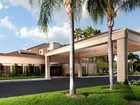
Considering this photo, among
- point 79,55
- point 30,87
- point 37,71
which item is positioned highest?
point 79,55

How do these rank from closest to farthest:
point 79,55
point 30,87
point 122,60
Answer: point 122,60
point 30,87
point 79,55

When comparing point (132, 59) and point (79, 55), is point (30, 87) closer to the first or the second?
point (79, 55)

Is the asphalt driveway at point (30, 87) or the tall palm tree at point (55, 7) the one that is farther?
the asphalt driveway at point (30, 87)

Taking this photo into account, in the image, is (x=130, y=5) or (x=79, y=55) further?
(x=79, y=55)

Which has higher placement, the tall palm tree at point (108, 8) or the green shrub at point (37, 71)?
the tall palm tree at point (108, 8)

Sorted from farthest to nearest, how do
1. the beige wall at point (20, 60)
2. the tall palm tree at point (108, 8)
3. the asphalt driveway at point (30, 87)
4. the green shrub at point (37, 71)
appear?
1. the green shrub at point (37, 71)
2. the beige wall at point (20, 60)
3. the asphalt driveway at point (30, 87)
4. the tall palm tree at point (108, 8)

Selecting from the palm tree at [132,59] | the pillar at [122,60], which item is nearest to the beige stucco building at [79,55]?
the pillar at [122,60]

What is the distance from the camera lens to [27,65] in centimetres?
5859

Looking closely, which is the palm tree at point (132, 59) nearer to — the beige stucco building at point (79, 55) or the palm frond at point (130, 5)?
the beige stucco building at point (79, 55)

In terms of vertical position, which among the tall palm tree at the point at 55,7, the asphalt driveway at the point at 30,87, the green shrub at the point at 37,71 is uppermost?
the tall palm tree at the point at 55,7

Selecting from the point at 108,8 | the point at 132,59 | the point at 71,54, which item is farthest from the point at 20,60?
the point at 132,59

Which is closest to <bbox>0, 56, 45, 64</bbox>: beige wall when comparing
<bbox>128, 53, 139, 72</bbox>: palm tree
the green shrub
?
the green shrub

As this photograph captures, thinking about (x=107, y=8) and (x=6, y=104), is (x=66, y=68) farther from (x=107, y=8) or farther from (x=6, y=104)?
(x=6, y=104)

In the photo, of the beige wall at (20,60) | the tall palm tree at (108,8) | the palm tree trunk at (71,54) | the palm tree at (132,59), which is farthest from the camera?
the palm tree at (132,59)
